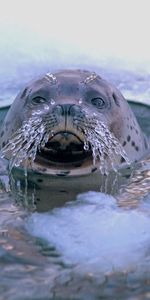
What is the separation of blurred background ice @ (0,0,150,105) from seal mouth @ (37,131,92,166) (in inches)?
56.1

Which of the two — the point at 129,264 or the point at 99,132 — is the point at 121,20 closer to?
the point at 99,132

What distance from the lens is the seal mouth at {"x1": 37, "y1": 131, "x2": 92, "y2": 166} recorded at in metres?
3.38

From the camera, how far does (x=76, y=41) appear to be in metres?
6.24

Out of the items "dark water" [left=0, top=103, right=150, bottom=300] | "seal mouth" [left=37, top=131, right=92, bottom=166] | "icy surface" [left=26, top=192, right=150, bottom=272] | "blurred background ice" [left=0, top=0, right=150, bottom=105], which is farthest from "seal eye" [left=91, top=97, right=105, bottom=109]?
"blurred background ice" [left=0, top=0, right=150, bottom=105]

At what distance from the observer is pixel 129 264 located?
106 inches

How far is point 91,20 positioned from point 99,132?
329 centimetres

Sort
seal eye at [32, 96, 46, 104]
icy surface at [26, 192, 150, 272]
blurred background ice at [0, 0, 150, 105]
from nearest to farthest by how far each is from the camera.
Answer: icy surface at [26, 192, 150, 272], seal eye at [32, 96, 46, 104], blurred background ice at [0, 0, 150, 105]

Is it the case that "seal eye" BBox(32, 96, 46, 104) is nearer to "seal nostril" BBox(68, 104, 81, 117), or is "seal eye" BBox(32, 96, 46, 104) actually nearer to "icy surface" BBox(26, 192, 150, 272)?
"seal nostril" BBox(68, 104, 81, 117)

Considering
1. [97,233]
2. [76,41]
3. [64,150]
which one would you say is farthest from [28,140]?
[76,41]

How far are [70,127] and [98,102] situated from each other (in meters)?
0.34

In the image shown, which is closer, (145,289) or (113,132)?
(145,289)

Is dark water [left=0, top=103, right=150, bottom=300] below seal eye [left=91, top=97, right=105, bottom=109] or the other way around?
below

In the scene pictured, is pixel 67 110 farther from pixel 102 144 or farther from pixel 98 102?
pixel 98 102

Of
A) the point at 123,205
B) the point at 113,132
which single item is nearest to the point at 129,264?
the point at 123,205
